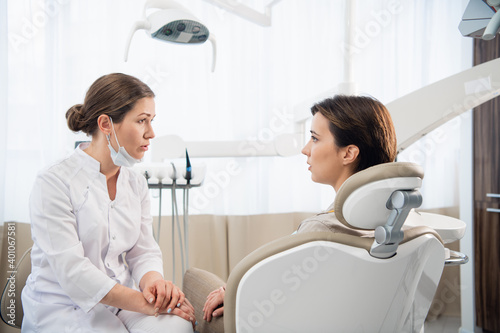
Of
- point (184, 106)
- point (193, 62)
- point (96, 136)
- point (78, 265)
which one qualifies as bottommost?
point (78, 265)

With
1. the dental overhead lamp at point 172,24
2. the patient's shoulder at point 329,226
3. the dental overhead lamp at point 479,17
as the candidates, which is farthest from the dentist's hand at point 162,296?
the dental overhead lamp at point 479,17

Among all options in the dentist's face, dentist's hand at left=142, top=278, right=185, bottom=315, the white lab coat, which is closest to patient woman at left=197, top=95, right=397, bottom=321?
dentist's hand at left=142, top=278, right=185, bottom=315

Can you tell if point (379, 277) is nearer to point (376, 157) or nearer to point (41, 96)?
point (376, 157)

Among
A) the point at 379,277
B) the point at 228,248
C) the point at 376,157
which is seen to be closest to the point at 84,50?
the point at 228,248

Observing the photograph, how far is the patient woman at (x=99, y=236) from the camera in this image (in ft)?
3.58

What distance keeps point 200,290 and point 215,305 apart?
16cm

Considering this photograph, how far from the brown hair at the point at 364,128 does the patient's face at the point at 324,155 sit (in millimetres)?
18

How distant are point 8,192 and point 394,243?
6.47 ft

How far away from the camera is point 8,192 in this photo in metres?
2.09

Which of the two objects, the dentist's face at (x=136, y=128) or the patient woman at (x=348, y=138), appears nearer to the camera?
the patient woman at (x=348, y=138)

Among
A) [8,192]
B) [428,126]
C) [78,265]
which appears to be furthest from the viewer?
[8,192]

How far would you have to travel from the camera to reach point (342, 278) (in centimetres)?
85

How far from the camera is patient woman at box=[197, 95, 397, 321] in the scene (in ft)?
3.53

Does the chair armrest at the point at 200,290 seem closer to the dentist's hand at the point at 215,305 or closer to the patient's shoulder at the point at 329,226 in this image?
the dentist's hand at the point at 215,305
